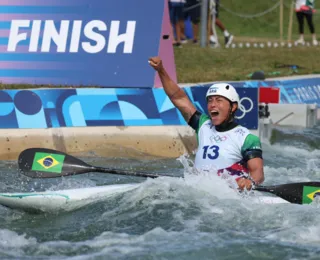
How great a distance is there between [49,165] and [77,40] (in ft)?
15.4

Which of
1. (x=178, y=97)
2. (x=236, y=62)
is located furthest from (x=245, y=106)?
(x=236, y=62)

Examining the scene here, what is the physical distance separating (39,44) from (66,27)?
1.63 ft

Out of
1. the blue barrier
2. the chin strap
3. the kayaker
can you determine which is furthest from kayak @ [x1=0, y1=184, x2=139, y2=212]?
the blue barrier

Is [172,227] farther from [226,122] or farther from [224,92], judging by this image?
[224,92]

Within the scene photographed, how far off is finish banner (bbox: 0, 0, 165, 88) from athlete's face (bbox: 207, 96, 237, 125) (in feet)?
15.6

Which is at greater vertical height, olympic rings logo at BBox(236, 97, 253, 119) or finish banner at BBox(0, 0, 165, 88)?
finish banner at BBox(0, 0, 165, 88)

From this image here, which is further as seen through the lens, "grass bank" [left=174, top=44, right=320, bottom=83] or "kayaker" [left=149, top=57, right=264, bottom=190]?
"grass bank" [left=174, top=44, right=320, bottom=83]

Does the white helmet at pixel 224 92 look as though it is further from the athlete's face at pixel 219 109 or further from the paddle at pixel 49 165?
A: the paddle at pixel 49 165

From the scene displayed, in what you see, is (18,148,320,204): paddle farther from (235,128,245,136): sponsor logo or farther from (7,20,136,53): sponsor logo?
(7,20,136,53): sponsor logo

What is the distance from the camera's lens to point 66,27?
13281 millimetres

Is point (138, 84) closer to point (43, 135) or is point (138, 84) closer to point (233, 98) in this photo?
point (43, 135)

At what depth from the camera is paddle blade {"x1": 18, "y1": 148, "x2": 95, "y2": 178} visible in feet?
29.0

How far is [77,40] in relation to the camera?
13227mm

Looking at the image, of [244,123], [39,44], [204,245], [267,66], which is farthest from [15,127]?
[267,66]
